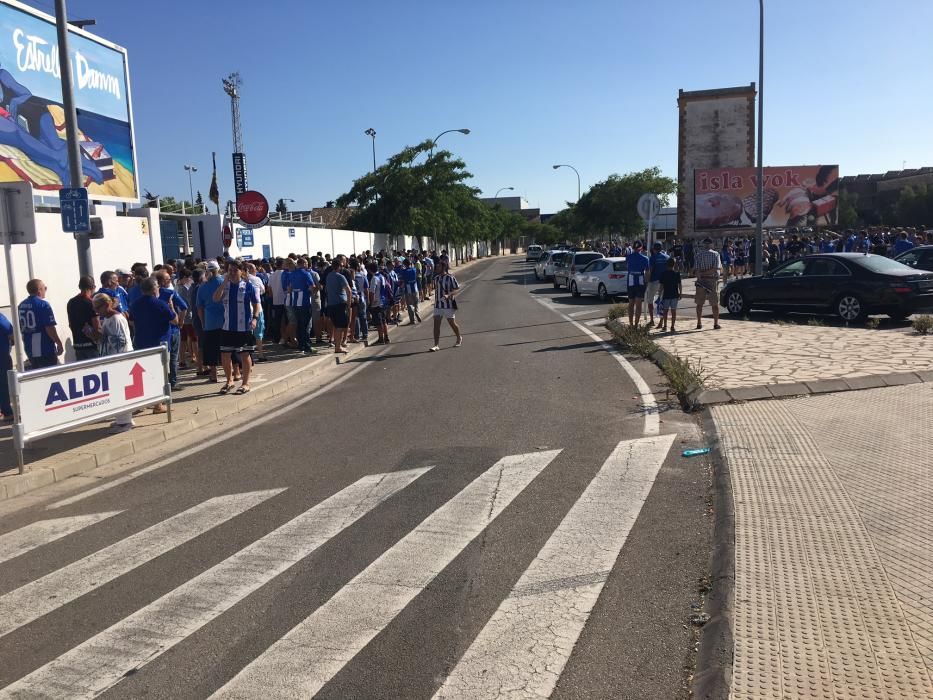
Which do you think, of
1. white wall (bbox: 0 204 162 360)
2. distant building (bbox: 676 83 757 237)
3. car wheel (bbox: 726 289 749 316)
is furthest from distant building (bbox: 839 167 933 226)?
white wall (bbox: 0 204 162 360)

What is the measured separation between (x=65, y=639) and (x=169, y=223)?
20830 mm

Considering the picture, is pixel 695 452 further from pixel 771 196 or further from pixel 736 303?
pixel 771 196

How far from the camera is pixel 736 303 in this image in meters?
18.4

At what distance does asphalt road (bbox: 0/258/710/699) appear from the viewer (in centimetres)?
366

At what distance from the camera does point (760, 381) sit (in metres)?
9.70

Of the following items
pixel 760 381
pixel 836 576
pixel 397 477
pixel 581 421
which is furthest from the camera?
pixel 760 381

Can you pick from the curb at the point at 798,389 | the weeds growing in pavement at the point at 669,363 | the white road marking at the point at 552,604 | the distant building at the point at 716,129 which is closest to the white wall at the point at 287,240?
the weeds growing in pavement at the point at 669,363

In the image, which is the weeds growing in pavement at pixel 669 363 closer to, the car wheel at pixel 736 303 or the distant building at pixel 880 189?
the car wheel at pixel 736 303

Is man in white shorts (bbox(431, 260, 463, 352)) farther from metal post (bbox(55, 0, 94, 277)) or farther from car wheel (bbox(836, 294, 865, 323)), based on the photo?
car wheel (bbox(836, 294, 865, 323))

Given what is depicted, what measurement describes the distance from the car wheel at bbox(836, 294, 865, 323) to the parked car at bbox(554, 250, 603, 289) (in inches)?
558

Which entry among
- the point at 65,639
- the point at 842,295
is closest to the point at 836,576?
the point at 65,639

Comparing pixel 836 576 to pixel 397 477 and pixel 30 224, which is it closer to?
pixel 397 477

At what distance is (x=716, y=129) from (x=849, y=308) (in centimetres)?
6114

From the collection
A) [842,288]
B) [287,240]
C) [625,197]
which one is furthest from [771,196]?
[842,288]
